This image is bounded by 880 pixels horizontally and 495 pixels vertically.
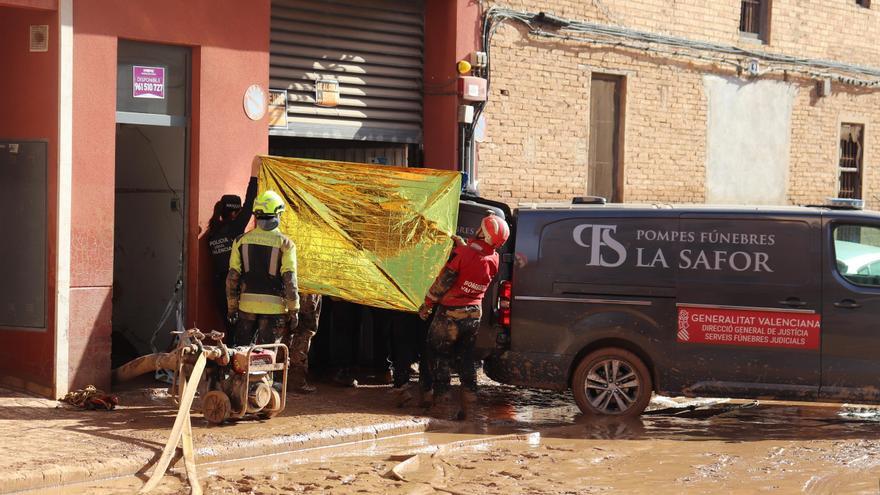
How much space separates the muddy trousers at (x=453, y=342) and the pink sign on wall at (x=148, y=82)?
10.9 ft

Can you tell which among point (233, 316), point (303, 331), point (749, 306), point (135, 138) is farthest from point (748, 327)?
point (135, 138)

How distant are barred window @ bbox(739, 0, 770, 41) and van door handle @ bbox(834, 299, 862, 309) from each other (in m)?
8.28

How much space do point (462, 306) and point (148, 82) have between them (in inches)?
141

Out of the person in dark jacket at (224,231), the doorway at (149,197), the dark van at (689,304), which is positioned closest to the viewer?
the dark van at (689,304)

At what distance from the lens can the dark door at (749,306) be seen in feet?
35.6

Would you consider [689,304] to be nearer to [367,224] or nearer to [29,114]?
[367,224]

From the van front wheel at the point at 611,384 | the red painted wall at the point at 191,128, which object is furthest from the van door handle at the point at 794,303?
the red painted wall at the point at 191,128

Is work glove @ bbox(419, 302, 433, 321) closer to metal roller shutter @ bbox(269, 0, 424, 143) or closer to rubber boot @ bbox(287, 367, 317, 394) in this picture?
rubber boot @ bbox(287, 367, 317, 394)

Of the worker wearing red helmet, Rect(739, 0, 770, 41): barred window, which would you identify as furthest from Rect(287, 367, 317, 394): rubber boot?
Rect(739, 0, 770, 41): barred window

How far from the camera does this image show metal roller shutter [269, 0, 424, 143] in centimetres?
1363

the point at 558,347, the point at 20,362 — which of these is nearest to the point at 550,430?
the point at 558,347

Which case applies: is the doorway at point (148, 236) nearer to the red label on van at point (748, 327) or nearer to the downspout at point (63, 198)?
the downspout at point (63, 198)

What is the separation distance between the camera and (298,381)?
38.4 ft

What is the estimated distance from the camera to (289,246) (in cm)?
1049
